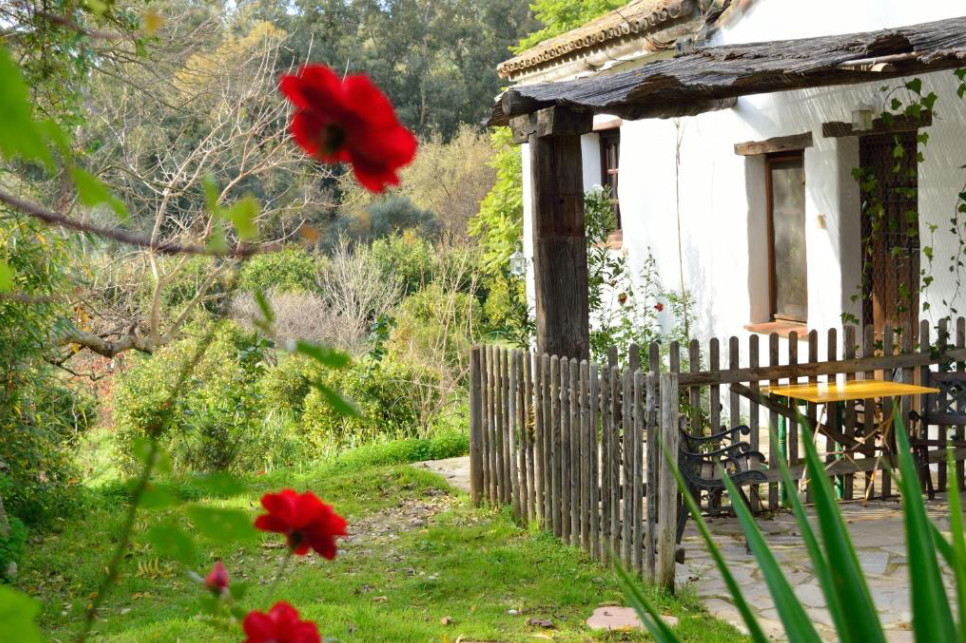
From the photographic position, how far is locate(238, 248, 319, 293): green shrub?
59.2ft

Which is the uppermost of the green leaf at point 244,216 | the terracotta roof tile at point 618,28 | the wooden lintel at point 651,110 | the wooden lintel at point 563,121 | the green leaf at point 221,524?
the terracotta roof tile at point 618,28

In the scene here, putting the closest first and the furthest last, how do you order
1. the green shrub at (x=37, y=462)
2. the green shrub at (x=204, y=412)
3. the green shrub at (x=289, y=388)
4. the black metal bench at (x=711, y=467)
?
the black metal bench at (x=711, y=467) < the green shrub at (x=37, y=462) < the green shrub at (x=204, y=412) < the green shrub at (x=289, y=388)

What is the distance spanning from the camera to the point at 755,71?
553 cm

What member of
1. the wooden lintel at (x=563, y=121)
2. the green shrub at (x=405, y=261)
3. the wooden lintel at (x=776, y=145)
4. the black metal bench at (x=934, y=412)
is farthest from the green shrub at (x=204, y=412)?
the green shrub at (x=405, y=261)

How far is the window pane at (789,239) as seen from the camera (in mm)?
9336

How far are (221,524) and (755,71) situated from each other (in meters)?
5.06

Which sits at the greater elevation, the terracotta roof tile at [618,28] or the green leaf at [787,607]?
the terracotta roof tile at [618,28]

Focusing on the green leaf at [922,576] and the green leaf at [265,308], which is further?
the green leaf at [922,576]

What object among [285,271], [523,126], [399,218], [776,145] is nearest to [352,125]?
[523,126]

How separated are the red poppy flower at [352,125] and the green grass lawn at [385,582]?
3.21 m

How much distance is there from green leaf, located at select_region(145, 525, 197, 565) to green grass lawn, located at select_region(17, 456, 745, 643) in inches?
116

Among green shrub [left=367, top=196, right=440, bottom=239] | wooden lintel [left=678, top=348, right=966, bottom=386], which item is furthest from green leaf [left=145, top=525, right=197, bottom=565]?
green shrub [left=367, top=196, right=440, bottom=239]

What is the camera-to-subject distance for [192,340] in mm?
11500

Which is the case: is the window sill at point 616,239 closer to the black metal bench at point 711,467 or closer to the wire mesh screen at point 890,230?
the wire mesh screen at point 890,230
